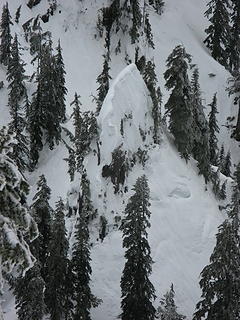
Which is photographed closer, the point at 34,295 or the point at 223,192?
the point at 34,295

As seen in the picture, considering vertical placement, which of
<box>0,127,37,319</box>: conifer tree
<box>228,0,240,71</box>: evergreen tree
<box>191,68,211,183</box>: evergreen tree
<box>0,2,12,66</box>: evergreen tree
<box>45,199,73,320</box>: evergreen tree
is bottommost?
<box>0,127,37,319</box>: conifer tree

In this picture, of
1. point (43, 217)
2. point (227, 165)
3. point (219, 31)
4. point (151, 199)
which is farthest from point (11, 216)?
point (219, 31)

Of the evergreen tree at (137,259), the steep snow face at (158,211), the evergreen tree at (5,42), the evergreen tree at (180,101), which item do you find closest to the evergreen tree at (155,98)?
the steep snow face at (158,211)

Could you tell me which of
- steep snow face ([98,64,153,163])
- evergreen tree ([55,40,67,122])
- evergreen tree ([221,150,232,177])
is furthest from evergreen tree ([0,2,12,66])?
evergreen tree ([221,150,232,177])

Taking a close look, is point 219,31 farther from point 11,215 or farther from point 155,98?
point 11,215

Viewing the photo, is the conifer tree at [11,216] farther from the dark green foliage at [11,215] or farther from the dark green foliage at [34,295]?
the dark green foliage at [34,295]

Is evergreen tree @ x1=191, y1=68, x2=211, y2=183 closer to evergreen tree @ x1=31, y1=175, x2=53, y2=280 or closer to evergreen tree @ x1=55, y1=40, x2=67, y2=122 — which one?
evergreen tree @ x1=55, y1=40, x2=67, y2=122
